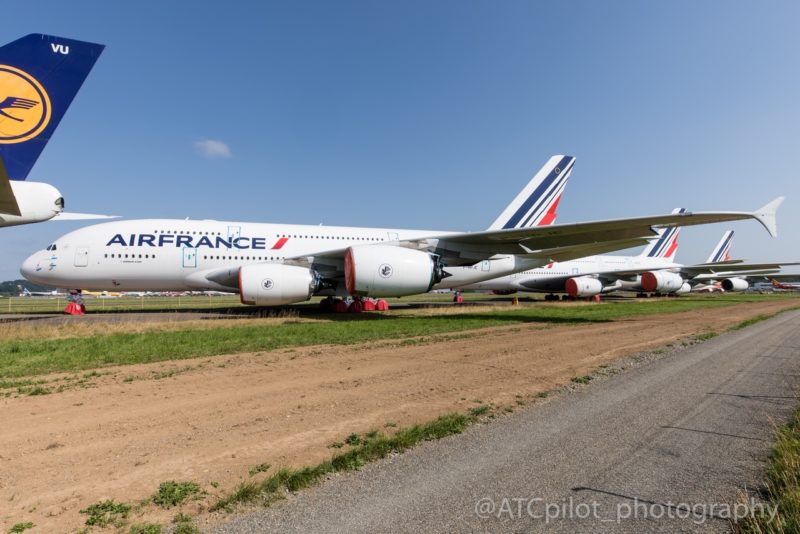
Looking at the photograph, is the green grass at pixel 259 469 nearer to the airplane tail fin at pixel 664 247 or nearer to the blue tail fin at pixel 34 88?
the blue tail fin at pixel 34 88

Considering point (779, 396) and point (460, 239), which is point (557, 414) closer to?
point (779, 396)

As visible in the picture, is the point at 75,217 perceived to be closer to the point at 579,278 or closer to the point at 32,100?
the point at 32,100

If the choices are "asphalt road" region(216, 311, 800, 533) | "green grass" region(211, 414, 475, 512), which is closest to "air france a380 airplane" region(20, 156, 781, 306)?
"asphalt road" region(216, 311, 800, 533)

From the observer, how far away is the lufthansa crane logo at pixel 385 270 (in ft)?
48.8

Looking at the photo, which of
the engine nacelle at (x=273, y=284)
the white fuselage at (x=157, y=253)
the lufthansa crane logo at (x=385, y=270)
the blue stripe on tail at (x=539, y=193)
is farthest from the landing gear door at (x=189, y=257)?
the blue stripe on tail at (x=539, y=193)

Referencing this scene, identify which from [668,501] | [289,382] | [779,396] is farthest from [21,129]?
[779,396]

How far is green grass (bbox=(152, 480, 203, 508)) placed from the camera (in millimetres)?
2662

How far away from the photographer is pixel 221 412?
4.56 meters

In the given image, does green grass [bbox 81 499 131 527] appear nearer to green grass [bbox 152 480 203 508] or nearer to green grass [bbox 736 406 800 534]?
green grass [bbox 152 480 203 508]

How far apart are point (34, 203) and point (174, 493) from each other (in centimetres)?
1090

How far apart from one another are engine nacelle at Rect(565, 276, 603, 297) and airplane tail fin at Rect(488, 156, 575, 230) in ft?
30.5

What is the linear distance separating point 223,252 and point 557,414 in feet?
53.6

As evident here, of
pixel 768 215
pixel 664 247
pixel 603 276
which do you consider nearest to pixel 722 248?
pixel 664 247

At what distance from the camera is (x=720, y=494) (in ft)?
8.86
